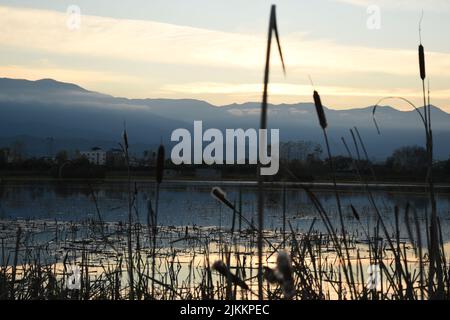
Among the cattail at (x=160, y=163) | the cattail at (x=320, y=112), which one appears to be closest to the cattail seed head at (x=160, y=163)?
the cattail at (x=160, y=163)

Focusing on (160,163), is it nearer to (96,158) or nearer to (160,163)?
(160,163)

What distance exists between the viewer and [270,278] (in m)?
1.91

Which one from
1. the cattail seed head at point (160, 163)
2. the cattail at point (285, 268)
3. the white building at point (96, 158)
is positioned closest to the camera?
the cattail at point (285, 268)

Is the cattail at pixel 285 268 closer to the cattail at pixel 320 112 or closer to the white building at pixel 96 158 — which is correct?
the cattail at pixel 320 112

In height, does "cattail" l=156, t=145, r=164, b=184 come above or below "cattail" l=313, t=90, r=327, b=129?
below

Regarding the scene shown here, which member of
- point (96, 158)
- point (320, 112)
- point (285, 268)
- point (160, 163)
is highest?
point (96, 158)

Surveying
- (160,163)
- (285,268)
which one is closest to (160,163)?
(160,163)

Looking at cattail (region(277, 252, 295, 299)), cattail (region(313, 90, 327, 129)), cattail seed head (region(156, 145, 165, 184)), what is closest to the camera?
cattail (region(277, 252, 295, 299))

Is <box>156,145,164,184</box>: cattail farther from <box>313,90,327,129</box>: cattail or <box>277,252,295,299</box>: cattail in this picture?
<box>277,252,295,299</box>: cattail

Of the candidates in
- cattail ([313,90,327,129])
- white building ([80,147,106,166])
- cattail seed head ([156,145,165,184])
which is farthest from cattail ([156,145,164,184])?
white building ([80,147,106,166])

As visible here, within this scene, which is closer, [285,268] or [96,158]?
[285,268]
